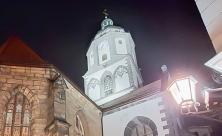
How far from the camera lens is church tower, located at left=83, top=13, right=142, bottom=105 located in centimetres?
2491

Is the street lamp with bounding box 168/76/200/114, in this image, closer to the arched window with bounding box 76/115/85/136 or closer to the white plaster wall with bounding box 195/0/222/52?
the white plaster wall with bounding box 195/0/222/52

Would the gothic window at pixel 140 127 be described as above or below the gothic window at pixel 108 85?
below

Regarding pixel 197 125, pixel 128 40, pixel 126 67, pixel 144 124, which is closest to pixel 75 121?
pixel 144 124

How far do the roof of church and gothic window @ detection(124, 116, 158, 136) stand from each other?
5409 millimetres

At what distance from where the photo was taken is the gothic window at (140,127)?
13352 mm

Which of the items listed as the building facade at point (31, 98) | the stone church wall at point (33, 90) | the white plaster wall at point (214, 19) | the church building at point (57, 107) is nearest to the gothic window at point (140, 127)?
the church building at point (57, 107)

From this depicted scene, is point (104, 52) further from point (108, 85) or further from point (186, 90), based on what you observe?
point (186, 90)

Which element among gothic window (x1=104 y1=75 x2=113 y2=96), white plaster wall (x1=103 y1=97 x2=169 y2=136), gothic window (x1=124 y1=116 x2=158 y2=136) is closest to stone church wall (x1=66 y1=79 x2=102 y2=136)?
white plaster wall (x1=103 y1=97 x2=169 y2=136)

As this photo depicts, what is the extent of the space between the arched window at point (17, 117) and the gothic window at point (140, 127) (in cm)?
557

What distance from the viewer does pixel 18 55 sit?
41.0 ft

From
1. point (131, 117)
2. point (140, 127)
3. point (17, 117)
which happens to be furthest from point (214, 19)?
point (131, 117)

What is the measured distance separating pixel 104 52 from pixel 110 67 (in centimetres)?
195

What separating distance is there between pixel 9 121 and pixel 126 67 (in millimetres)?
16243

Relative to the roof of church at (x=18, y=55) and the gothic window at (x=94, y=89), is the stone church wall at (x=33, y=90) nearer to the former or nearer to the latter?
the roof of church at (x=18, y=55)
